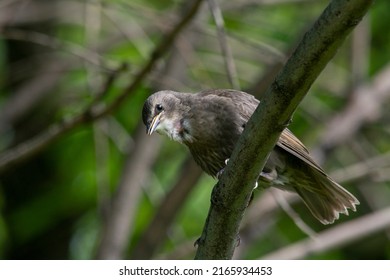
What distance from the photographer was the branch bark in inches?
121

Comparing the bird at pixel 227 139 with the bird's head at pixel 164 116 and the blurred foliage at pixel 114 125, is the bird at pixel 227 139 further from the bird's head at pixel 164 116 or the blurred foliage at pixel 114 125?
the blurred foliage at pixel 114 125

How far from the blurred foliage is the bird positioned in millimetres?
2238

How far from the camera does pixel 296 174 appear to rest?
502 cm

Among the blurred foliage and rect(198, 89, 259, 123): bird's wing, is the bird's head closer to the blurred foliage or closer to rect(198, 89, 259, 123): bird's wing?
rect(198, 89, 259, 123): bird's wing

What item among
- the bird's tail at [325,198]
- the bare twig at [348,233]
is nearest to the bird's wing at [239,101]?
the bird's tail at [325,198]

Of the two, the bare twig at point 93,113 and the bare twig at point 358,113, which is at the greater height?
the bare twig at point 358,113

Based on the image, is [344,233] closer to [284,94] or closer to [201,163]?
[201,163]

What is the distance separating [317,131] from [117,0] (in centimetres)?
198

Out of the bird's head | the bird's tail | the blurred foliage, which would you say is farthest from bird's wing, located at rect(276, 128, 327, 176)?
the blurred foliage

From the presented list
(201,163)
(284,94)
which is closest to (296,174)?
(201,163)

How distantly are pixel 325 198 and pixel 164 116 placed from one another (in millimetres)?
987

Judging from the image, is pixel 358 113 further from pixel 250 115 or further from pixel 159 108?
pixel 159 108

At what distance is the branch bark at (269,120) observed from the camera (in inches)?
121

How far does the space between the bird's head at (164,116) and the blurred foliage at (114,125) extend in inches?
89.0
